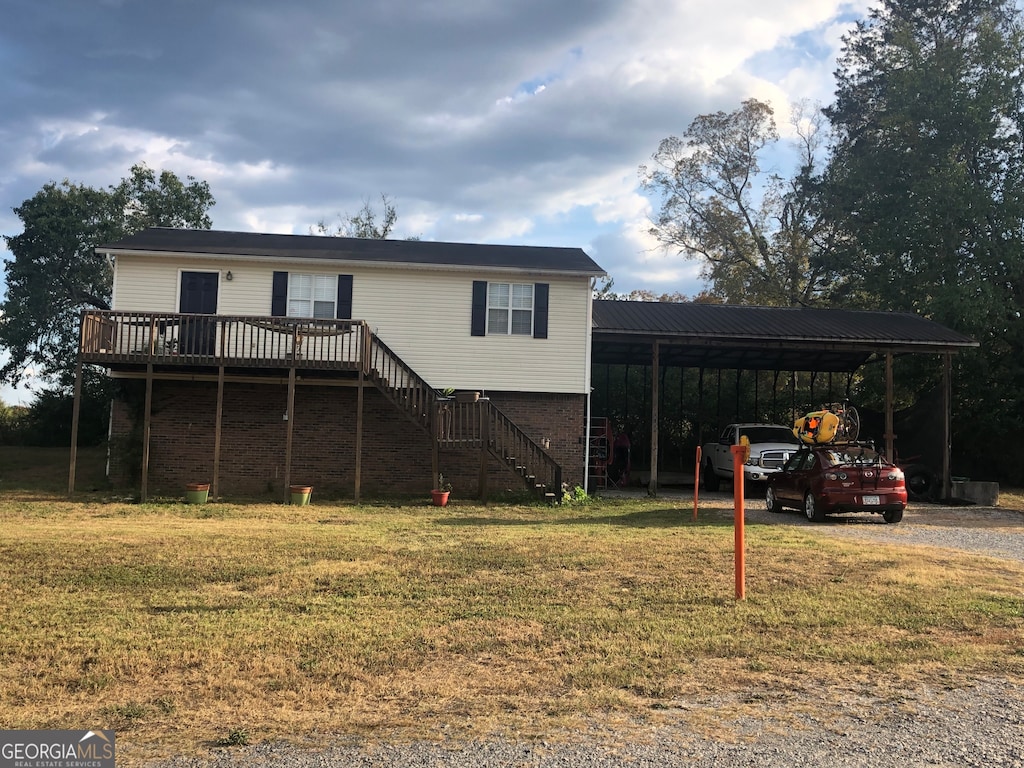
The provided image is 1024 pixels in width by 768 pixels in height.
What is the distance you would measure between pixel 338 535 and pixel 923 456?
16116 millimetres

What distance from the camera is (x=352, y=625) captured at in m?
6.23

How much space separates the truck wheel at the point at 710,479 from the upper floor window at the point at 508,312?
6.75m

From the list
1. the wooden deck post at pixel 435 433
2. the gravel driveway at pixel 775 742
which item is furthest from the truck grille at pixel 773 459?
the gravel driveway at pixel 775 742

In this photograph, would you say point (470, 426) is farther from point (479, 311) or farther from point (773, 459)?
point (773, 459)

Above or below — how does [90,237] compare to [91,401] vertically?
above

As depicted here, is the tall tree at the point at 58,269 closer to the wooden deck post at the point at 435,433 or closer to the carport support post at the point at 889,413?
the wooden deck post at the point at 435,433

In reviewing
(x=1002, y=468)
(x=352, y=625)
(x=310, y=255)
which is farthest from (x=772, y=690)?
(x=1002, y=468)

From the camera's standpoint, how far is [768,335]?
18266mm

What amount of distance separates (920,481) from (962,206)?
8786 millimetres

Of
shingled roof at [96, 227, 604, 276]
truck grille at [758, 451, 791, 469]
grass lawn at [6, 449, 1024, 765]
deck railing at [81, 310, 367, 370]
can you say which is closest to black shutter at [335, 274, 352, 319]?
shingled roof at [96, 227, 604, 276]

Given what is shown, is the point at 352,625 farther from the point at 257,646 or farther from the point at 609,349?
the point at 609,349

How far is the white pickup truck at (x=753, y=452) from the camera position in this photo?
59.7 feet

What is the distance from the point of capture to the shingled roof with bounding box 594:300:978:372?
18172 millimetres

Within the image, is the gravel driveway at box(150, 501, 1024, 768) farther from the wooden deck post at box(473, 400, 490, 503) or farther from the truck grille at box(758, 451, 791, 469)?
the truck grille at box(758, 451, 791, 469)
